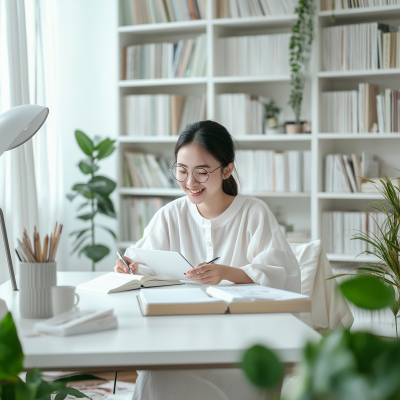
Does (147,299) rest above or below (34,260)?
below

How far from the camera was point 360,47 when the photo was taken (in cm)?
306

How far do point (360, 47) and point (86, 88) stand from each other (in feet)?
6.24

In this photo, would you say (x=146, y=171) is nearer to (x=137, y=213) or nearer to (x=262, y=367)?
(x=137, y=213)

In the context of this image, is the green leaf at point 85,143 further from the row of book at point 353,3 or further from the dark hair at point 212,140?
the row of book at point 353,3

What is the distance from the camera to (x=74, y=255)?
12.6ft

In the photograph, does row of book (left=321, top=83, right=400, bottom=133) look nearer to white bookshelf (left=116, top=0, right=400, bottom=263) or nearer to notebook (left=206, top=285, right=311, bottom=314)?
white bookshelf (left=116, top=0, right=400, bottom=263)

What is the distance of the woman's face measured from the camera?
185cm

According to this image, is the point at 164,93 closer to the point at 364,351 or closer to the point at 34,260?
the point at 34,260

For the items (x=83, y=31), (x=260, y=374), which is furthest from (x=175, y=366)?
(x=83, y=31)

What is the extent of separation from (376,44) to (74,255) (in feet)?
8.00

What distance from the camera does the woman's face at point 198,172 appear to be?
185cm

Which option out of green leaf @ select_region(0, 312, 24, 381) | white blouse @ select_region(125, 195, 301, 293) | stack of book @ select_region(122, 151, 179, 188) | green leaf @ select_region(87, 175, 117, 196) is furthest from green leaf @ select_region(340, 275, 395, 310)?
stack of book @ select_region(122, 151, 179, 188)

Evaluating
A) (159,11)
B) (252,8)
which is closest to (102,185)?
(159,11)

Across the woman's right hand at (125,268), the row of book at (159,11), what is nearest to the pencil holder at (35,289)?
the woman's right hand at (125,268)
